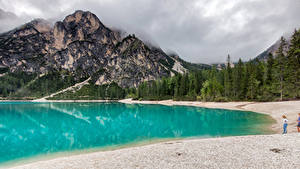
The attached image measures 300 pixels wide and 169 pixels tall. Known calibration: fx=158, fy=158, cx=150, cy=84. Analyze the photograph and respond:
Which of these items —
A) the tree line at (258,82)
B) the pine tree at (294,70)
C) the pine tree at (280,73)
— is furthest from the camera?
the pine tree at (280,73)

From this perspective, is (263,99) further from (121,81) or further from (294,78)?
(121,81)

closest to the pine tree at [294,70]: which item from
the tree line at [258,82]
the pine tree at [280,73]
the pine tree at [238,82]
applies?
the tree line at [258,82]

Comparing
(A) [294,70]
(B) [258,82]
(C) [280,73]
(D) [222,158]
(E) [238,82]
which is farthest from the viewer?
(E) [238,82]

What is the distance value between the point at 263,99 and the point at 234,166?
56206 millimetres

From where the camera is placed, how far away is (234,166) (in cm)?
845

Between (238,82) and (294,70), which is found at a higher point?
(294,70)

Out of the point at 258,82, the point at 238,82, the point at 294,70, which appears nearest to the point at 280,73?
the point at 294,70

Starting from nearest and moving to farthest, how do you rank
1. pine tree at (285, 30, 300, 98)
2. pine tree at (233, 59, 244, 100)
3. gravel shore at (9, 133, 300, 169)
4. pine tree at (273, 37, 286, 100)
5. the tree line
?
gravel shore at (9, 133, 300, 169), pine tree at (285, 30, 300, 98), the tree line, pine tree at (273, 37, 286, 100), pine tree at (233, 59, 244, 100)

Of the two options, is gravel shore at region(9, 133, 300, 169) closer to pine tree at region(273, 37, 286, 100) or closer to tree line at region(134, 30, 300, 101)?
tree line at region(134, 30, 300, 101)

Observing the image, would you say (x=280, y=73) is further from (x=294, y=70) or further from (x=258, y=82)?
(x=258, y=82)

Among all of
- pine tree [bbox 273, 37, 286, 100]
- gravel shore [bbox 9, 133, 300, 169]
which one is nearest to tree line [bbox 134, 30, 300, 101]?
pine tree [bbox 273, 37, 286, 100]

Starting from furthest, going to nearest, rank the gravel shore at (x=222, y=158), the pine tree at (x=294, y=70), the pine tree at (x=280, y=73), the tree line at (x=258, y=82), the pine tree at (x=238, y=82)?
the pine tree at (x=238, y=82), the pine tree at (x=280, y=73), the tree line at (x=258, y=82), the pine tree at (x=294, y=70), the gravel shore at (x=222, y=158)

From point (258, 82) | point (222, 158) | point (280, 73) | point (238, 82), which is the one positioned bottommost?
point (222, 158)

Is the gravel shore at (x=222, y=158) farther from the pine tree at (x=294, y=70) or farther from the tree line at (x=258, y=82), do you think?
the tree line at (x=258, y=82)
